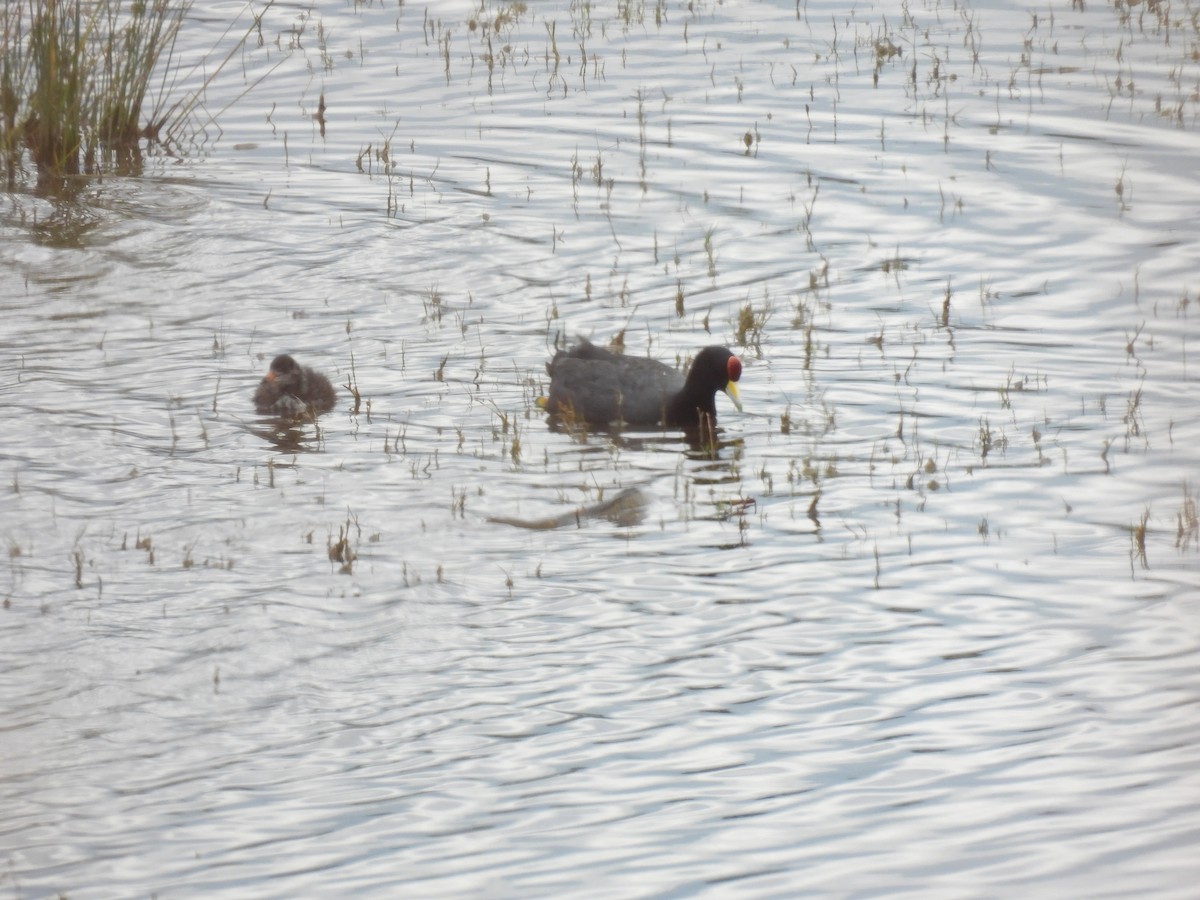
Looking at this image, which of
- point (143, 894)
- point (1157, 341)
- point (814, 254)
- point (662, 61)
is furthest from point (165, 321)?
point (662, 61)

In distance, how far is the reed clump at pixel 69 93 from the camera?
17562mm

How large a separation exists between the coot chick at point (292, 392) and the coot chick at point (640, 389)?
160 centimetres

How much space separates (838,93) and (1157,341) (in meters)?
9.07

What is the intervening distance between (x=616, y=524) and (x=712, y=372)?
2.58 metres

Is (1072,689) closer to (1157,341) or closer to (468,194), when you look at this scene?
(1157,341)

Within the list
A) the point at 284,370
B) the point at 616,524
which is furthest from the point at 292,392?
the point at 616,524

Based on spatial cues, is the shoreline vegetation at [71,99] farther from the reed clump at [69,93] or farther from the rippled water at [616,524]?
the rippled water at [616,524]

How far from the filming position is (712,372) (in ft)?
39.7

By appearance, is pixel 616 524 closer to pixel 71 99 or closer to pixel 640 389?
pixel 640 389

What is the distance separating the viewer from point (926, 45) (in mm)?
23219

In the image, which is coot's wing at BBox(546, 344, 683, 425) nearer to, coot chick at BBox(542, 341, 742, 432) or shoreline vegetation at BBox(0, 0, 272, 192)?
coot chick at BBox(542, 341, 742, 432)

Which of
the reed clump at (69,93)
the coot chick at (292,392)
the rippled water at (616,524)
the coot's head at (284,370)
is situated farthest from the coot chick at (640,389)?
the reed clump at (69,93)

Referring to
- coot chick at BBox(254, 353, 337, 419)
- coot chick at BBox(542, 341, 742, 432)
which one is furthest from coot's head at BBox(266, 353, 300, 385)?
coot chick at BBox(542, 341, 742, 432)

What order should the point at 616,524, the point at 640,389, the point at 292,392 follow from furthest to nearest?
the point at 640,389 → the point at 292,392 → the point at 616,524
